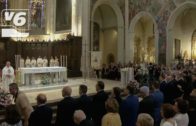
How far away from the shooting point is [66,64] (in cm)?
2058

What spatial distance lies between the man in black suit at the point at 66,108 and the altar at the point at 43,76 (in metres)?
9.35

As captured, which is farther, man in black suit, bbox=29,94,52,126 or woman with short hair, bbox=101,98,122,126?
man in black suit, bbox=29,94,52,126

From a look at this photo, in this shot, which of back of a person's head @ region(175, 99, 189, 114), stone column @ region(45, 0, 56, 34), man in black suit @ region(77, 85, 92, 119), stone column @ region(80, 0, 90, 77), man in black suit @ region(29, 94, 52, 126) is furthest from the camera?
stone column @ region(45, 0, 56, 34)

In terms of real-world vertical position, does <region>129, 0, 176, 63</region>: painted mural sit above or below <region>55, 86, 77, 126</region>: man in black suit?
above

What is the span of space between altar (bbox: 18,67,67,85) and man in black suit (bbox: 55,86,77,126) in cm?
935

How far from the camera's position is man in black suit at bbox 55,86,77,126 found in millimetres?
5464

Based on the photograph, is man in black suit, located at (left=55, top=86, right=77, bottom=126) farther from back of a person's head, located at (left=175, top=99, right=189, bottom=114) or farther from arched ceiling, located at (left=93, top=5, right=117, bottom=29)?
arched ceiling, located at (left=93, top=5, right=117, bottom=29)

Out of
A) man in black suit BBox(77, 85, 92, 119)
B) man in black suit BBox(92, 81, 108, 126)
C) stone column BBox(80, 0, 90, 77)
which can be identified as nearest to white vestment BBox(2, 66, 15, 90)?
stone column BBox(80, 0, 90, 77)

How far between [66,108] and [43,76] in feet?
34.3

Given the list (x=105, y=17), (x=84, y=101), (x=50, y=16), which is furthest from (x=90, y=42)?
(x=84, y=101)

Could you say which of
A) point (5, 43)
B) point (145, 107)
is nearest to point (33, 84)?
point (5, 43)

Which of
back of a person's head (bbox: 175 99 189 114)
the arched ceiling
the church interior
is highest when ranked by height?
the arched ceiling

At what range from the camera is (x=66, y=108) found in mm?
5473

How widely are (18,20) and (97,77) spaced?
339 inches
